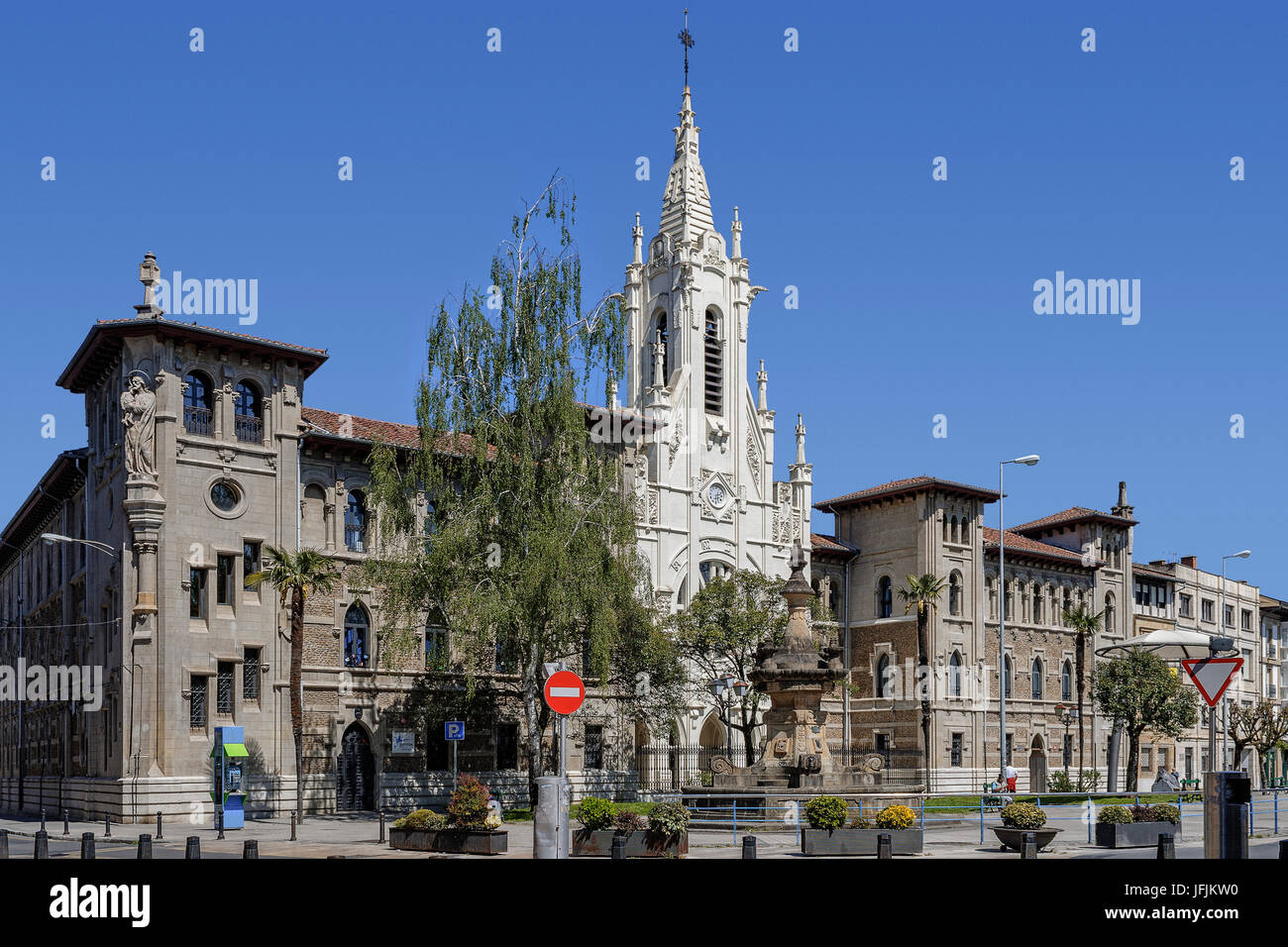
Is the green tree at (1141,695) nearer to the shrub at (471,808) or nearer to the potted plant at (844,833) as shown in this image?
the potted plant at (844,833)

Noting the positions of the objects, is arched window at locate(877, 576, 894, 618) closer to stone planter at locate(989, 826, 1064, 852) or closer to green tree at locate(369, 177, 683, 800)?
green tree at locate(369, 177, 683, 800)

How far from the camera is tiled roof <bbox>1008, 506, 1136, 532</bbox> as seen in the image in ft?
258

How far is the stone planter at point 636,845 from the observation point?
24.5 metres

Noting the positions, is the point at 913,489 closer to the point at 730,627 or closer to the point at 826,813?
the point at 730,627

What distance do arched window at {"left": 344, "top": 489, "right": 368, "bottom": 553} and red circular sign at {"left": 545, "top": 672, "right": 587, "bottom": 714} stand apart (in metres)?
31.7

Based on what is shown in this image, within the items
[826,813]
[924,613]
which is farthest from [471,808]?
[924,613]

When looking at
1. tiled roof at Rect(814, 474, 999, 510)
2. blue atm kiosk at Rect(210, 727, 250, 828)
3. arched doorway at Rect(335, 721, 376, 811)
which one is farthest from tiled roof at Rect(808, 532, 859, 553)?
blue atm kiosk at Rect(210, 727, 250, 828)

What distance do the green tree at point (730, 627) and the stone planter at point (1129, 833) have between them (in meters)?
23.4

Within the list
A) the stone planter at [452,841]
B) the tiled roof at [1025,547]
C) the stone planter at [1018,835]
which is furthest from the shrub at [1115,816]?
the tiled roof at [1025,547]

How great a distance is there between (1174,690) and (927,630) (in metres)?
12.1
